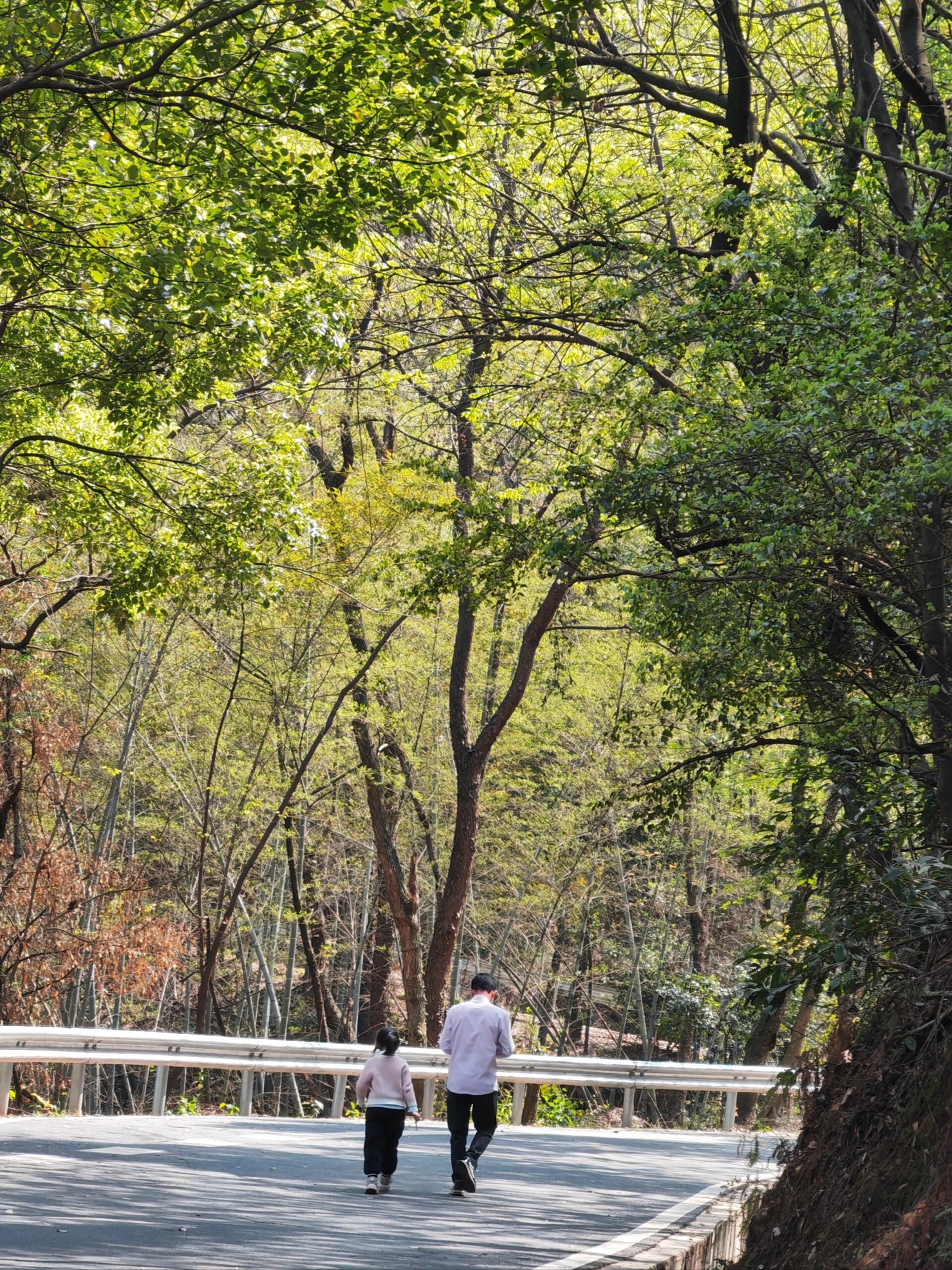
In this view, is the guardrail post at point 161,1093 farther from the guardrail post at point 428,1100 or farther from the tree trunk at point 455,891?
the tree trunk at point 455,891

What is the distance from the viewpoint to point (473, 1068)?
11.2m

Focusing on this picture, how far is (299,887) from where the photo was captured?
107ft

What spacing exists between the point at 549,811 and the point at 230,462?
51.4ft

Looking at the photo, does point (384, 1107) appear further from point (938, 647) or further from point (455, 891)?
point (455, 891)

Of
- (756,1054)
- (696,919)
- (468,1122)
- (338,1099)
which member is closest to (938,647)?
(468,1122)

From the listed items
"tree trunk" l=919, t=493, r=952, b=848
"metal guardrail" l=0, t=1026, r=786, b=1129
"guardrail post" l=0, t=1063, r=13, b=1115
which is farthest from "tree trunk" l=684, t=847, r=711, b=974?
"tree trunk" l=919, t=493, r=952, b=848

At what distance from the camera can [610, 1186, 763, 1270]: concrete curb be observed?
7.89 m

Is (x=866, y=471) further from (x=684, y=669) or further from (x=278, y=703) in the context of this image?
(x=278, y=703)

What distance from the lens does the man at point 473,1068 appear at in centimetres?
1112

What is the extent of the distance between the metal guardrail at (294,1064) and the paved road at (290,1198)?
58 cm

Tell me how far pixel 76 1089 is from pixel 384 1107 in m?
4.79

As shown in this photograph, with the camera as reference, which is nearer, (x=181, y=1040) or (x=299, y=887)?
(x=181, y=1040)

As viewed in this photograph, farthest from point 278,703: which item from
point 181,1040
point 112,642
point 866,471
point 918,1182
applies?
point 918,1182

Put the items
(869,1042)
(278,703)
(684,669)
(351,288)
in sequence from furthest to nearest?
1. (278,703)
2. (351,288)
3. (684,669)
4. (869,1042)
